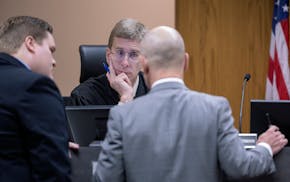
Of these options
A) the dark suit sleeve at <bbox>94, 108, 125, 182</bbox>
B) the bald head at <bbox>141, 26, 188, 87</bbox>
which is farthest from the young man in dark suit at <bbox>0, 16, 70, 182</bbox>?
the bald head at <bbox>141, 26, 188, 87</bbox>

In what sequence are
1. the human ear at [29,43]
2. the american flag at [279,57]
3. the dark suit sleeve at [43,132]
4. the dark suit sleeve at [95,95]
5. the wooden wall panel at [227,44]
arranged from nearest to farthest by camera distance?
1. the dark suit sleeve at [43,132]
2. the human ear at [29,43]
3. the dark suit sleeve at [95,95]
4. the american flag at [279,57]
5. the wooden wall panel at [227,44]

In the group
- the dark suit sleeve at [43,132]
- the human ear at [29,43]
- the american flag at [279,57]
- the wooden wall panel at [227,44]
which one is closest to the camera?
the dark suit sleeve at [43,132]

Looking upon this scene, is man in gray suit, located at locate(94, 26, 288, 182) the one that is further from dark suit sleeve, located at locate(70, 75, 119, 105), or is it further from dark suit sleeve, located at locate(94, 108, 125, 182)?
dark suit sleeve, located at locate(70, 75, 119, 105)

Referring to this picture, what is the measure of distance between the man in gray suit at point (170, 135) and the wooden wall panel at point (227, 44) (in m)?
3.38

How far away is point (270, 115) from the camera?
223 cm

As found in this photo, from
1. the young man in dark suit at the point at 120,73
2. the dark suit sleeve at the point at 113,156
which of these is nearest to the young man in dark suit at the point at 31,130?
the dark suit sleeve at the point at 113,156

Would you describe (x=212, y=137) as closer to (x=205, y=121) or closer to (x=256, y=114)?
(x=205, y=121)

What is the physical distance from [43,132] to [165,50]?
48 centimetres

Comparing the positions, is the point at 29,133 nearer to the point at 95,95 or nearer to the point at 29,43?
the point at 29,43

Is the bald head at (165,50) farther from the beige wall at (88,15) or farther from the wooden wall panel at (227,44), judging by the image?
the wooden wall panel at (227,44)

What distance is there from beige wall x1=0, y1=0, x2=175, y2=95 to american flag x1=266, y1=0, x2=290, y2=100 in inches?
36.6

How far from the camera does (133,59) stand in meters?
2.78

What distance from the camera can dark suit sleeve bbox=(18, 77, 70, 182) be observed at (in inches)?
66.4

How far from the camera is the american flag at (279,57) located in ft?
15.1
